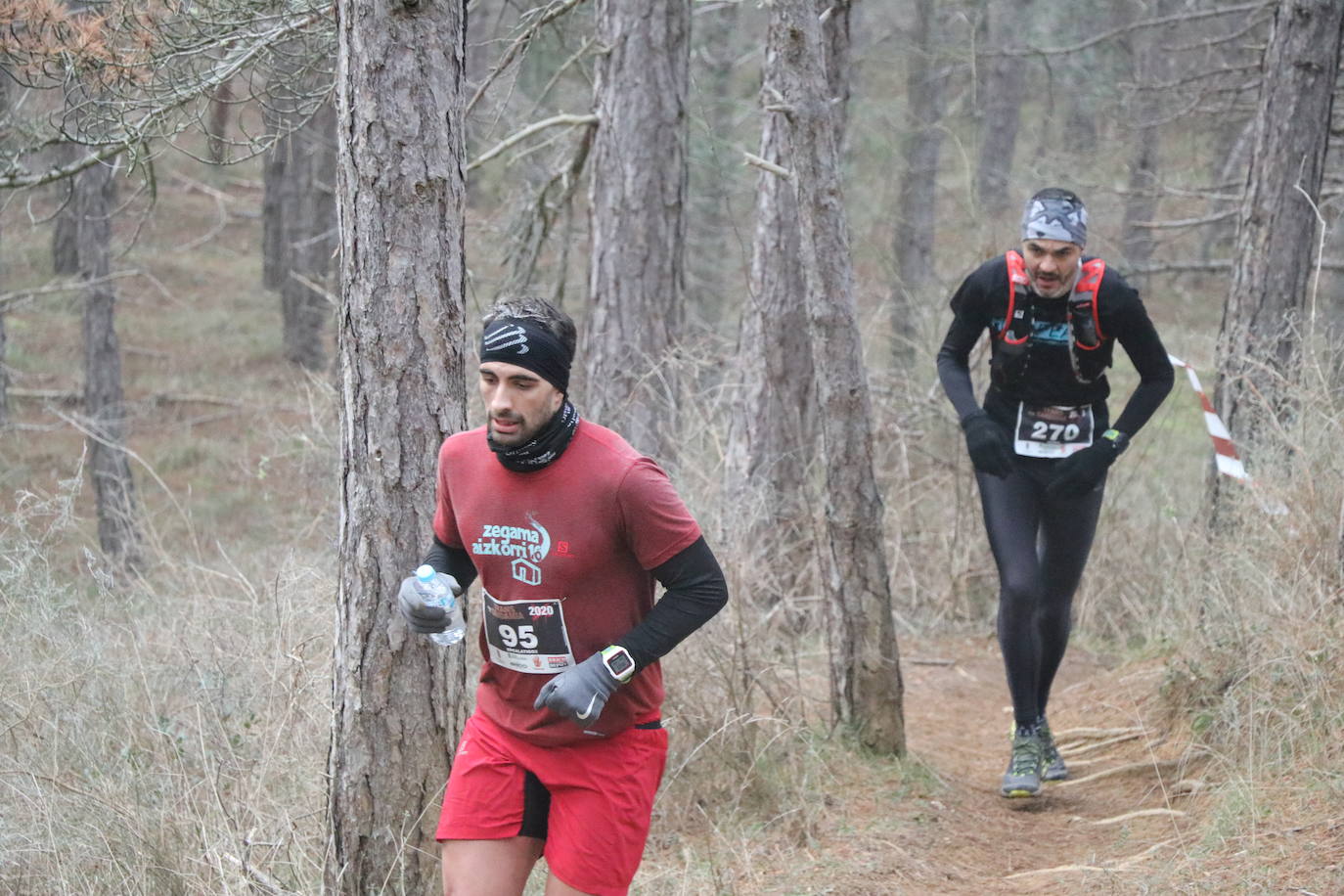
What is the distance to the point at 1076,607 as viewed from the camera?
29.6ft

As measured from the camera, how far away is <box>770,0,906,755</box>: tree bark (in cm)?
518

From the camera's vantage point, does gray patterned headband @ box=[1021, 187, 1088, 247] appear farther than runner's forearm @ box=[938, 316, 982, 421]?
No

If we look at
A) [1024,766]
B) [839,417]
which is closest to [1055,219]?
[839,417]

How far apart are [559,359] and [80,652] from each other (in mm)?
3339

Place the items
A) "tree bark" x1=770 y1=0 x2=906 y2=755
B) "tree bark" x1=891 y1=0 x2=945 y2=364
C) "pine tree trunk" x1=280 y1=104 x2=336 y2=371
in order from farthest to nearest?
"pine tree trunk" x1=280 y1=104 x2=336 y2=371, "tree bark" x1=891 y1=0 x2=945 y2=364, "tree bark" x1=770 y1=0 x2=906 y2=755

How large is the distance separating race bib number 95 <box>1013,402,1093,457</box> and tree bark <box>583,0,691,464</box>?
335cm

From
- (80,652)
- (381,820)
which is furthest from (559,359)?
(80,652)

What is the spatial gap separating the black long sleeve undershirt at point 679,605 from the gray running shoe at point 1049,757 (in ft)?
8.96

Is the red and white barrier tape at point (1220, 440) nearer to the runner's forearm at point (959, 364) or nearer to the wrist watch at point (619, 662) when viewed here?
the runner's forearm at point (959, 364)

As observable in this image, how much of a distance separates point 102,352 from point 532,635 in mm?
11266

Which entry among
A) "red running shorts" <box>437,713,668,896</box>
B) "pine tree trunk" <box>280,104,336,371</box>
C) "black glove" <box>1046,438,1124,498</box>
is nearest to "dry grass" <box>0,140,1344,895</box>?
"black glove" <box>1046,438,1124,498</box>

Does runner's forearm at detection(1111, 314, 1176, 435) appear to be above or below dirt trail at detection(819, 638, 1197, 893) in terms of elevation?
above

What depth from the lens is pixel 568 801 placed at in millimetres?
3062

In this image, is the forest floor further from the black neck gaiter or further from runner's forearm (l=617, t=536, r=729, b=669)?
the black neck gaiter
